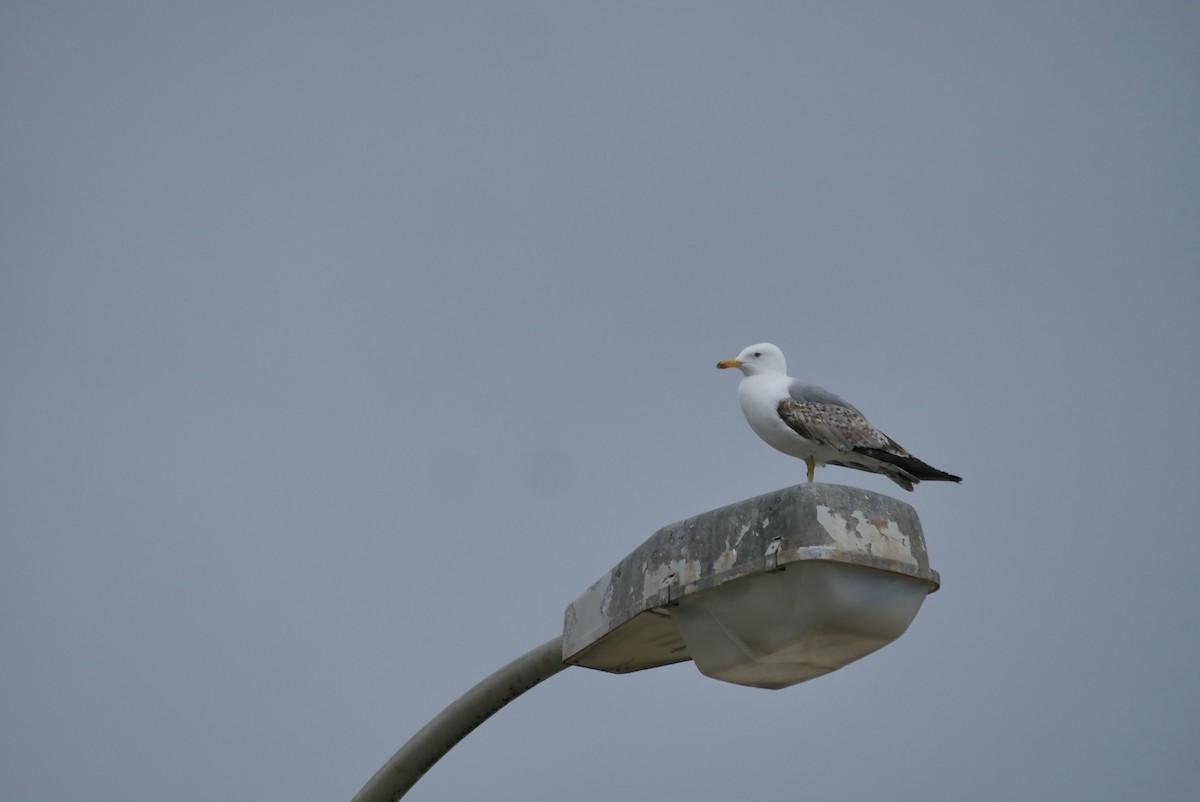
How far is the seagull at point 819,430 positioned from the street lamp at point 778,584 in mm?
3660

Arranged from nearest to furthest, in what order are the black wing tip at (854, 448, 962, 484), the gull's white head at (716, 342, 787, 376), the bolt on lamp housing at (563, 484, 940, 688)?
the bolt on lamp housing at (563, 484, 940, 688) → the black wing tip at (854, 448, 962, 484) → the gull's white head at (716, 342, 787, 376)

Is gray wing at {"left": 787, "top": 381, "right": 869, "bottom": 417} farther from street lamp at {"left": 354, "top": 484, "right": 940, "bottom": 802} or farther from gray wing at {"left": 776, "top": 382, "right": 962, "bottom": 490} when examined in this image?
street lamp at {"left": 354, "top": 484, "right": 940, "bottom": 802}

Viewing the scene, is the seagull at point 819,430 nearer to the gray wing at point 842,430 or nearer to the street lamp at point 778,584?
the gray wing at point 842,430

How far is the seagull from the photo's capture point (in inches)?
335

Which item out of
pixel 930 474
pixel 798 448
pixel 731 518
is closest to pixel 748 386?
pixel 798 448

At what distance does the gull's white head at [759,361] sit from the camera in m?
9.35

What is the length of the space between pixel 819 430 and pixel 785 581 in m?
4.32

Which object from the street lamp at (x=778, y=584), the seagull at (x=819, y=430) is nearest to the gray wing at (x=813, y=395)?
Result: the seagull at (x=819, y=430)

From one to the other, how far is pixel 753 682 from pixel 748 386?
14.5ft

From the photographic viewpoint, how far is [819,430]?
852 cm

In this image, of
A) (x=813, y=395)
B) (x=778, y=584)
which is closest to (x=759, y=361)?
(x=813, y=395)

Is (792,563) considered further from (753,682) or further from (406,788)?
(406,788)

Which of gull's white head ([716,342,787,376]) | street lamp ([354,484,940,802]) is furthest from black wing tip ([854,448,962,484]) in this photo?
street lamp ([354,484,940,802])

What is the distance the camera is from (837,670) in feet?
15.2
